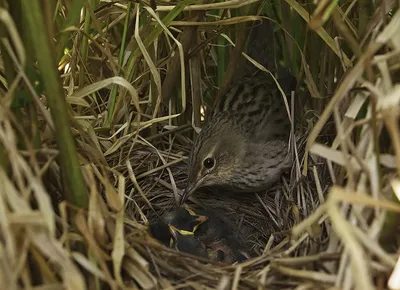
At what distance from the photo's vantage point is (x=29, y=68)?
1.50 metres

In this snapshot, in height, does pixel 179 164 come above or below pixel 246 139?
below

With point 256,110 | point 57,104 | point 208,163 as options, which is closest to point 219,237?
point 208,163

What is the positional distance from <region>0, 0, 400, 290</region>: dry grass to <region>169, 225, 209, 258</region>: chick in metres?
0.19

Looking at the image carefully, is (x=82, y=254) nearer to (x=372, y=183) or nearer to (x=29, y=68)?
→ (x=29, y=68)

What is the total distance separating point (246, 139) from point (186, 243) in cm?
59

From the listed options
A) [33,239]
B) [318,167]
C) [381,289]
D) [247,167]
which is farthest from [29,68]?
[247,167]

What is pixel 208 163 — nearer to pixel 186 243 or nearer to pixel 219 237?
pixel 219 237

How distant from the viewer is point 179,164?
268cm

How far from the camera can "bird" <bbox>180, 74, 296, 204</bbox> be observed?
100 inches

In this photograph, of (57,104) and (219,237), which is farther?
(219,237)

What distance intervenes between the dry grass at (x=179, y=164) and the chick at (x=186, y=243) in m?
0.19

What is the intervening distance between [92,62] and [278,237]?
94 cm

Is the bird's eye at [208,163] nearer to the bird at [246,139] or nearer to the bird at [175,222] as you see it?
the bird at [246,139]

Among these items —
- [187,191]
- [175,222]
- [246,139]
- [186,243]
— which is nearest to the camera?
[186,243]
